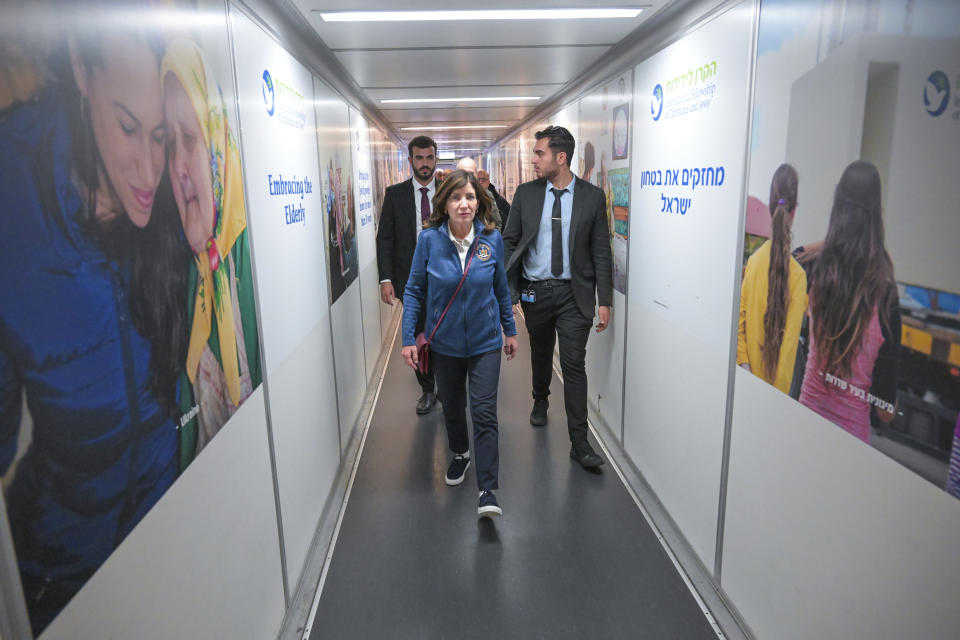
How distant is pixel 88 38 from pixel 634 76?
302cm

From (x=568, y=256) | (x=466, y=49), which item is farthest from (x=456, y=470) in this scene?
(x=466, y=49)

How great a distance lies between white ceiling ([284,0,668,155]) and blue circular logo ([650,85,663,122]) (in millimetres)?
352

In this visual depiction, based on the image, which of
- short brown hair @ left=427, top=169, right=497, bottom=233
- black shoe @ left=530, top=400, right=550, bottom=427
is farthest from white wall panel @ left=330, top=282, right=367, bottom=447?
black shoe @ left=530, top=400, right=550, bottom=427

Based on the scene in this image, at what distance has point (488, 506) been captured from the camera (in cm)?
311

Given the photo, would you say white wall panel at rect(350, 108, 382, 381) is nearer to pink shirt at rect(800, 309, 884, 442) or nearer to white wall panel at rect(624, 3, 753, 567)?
white wall panel at rect(624, 3, 753, 567)

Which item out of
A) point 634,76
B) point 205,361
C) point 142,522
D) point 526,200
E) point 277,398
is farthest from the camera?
point 526,200

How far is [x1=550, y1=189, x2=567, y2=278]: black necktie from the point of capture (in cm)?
375

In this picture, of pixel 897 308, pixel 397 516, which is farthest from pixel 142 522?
pixel 397 516

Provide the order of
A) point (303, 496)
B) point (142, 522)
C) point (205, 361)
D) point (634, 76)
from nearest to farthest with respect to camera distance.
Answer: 1. point (142, 522)
2. point (205, 361)
3. point (303, 496)
4. point (634, 76)

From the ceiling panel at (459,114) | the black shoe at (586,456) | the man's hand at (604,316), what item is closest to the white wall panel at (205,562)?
the black shoe at (586,456)

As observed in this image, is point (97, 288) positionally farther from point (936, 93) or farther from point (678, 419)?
point (678, 419)

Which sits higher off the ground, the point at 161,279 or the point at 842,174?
the point at 842,174

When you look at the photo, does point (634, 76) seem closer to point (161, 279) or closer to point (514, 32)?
point (514, 32)

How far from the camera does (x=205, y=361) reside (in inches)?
63.1
